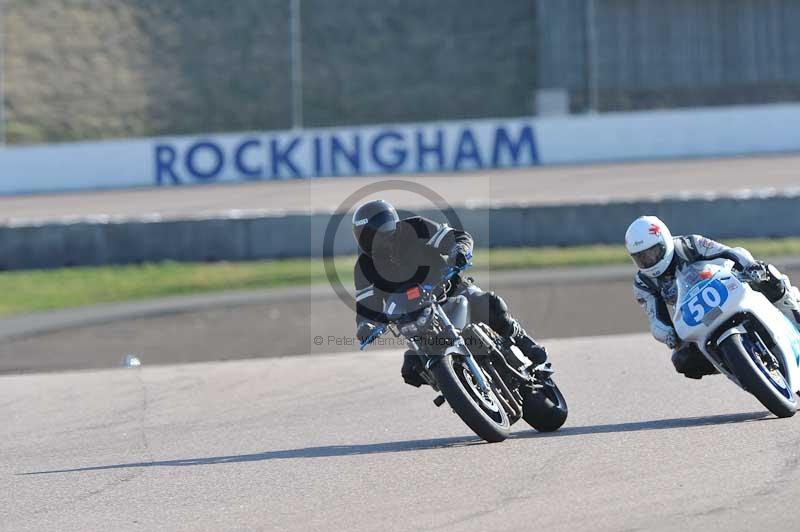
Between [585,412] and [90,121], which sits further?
[90,121]

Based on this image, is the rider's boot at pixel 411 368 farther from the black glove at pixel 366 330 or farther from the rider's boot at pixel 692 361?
the rider's boot at pixel 692 361

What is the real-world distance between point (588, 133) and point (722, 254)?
2457cm

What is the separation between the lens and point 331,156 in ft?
102

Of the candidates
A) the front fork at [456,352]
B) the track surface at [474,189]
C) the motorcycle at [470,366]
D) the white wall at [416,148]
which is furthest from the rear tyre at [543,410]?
the white wall at [416,148]

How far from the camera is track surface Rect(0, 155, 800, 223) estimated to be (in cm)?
2548

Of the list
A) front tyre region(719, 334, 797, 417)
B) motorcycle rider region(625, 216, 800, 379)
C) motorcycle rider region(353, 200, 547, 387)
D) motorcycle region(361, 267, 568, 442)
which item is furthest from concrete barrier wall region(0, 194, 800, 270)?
front tyre region(719, 334, 797, 417)

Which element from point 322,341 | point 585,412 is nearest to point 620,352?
point 585,412

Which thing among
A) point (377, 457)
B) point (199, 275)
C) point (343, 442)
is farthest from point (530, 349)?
point (199, 275)

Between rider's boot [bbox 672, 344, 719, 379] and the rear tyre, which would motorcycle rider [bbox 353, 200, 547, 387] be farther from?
rider's boot [bbox 672, 344, 719, 379]

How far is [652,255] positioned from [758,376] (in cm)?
101

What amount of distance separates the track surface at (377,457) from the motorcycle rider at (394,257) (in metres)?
0.83

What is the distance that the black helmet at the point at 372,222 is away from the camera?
23.1 feet

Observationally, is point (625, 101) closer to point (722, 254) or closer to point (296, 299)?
point (296, 299)

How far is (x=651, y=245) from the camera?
7613mm
